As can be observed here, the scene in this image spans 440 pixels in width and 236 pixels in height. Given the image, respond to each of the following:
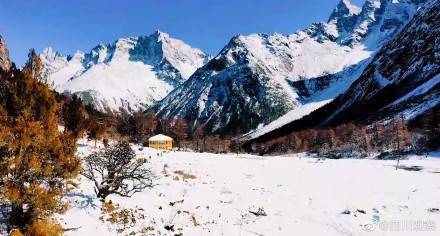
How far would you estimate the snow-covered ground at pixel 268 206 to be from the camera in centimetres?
3328

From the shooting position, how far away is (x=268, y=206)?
42031mm

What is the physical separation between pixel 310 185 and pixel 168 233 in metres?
27.5

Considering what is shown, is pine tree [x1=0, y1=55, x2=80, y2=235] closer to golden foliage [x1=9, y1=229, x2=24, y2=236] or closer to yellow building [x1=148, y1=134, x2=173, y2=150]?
golden foliage [x1=9, y1=229, x2=24, y2=236]

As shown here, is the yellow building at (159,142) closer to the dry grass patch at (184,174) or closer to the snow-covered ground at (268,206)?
the snow-covered ground at (268,206)

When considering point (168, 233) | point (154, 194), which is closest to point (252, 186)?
point (154, 194)

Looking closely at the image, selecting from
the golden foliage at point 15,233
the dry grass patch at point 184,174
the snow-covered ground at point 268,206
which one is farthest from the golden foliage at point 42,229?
the dry grass patch at point 184,174

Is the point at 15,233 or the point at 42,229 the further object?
the point at 42,229

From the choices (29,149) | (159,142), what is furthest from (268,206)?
(159,142)

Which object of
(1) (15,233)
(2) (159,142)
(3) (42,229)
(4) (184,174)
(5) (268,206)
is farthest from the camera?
(2) (159,142)

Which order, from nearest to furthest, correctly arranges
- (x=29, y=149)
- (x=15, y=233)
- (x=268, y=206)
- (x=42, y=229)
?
(x=15, y=233), (x=29, y=149), (x=42, y=229), (x=268, y=206)

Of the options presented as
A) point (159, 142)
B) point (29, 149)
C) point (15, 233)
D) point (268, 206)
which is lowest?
point (268, 206)

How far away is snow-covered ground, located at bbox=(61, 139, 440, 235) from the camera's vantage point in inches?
1310

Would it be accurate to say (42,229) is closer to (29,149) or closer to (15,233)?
(15,233)

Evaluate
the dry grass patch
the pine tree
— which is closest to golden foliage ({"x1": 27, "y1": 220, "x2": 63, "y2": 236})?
the pine tree
